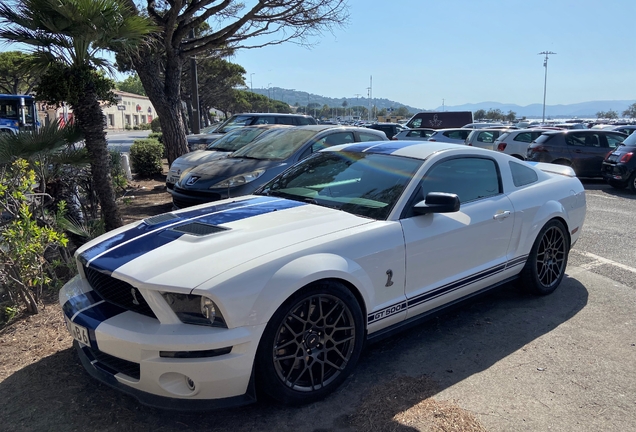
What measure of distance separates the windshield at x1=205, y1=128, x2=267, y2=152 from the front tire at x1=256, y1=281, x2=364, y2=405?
7.60 m

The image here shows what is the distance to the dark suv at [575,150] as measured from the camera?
14.0m

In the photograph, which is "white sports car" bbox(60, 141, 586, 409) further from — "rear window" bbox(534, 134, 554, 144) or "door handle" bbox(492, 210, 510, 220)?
"rear window" bbox(534, 134, 554, 144)

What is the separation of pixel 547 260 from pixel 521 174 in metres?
0.86

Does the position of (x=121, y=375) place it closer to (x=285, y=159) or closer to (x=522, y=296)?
(x=522, y=296)

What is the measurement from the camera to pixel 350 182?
4051 mm

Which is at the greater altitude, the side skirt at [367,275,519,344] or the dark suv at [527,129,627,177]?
the dark suv at [527,129,627,177]

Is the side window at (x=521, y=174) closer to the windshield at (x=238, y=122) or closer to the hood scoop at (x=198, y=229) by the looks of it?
the hood scoop at (x=198, y=229)

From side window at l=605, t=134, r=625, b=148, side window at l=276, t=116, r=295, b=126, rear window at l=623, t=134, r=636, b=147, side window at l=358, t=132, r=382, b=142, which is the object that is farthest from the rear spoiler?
side window at l=276, t=116, r=295, b=126

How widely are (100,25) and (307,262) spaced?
3.62 metres

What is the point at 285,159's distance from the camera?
24.9 feet

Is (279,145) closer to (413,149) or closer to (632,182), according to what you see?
(413,149)

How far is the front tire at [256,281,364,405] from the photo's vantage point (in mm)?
2807

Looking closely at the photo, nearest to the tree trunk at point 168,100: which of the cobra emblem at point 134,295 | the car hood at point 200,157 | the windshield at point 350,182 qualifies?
the car hood at point 200,157

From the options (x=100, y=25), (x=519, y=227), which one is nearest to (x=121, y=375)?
(x=519, y=227)
